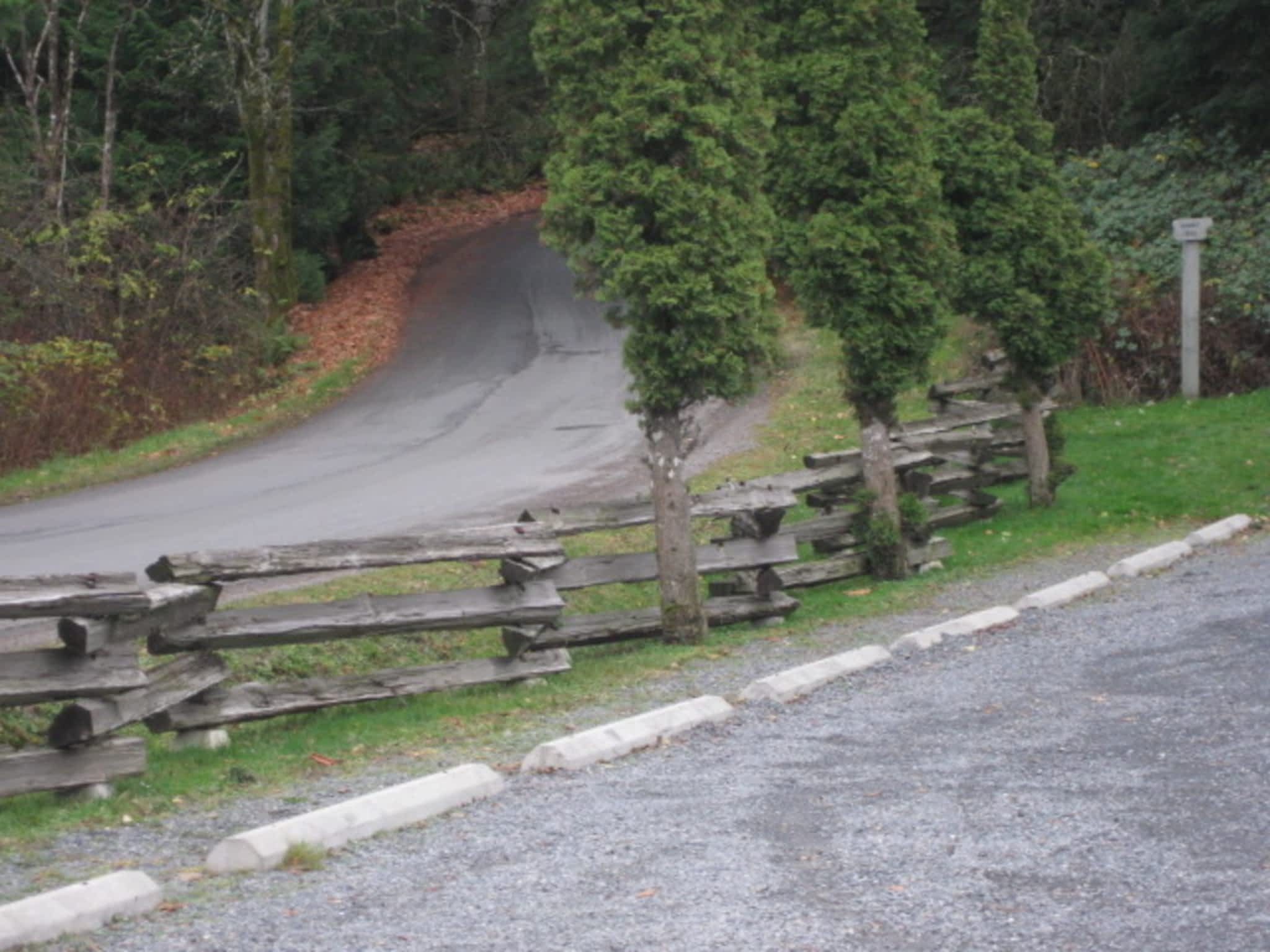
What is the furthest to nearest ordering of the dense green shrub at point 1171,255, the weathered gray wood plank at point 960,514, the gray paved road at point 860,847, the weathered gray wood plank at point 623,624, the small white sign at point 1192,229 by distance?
the dense green shrub at point 1171,255 → the small white sign at point 1192,229 → the weathered gray wood plank at point 960,514 → the weathered gray wood plank at point 623,624 → the gray paved road at point 860,847

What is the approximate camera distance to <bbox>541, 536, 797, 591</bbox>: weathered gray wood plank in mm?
11492

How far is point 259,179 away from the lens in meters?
28.6

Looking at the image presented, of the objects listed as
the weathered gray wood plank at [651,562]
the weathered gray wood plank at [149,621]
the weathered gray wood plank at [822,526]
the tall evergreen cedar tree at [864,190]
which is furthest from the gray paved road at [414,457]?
the weathered gray wood plank at [149,621]

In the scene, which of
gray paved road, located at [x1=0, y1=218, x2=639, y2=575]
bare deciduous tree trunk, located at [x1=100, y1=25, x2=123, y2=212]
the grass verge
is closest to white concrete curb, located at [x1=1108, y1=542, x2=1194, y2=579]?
gray paved road, located at [x1=0, y1=218, x2=639, y2=575]

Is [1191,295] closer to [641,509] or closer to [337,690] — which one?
[641,509]

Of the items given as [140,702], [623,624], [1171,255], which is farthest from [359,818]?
[1171,255]

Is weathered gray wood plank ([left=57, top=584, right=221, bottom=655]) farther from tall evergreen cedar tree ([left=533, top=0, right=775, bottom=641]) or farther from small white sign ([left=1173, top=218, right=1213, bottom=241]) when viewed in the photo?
small white sign ([left=1173, top=218, right=1213, bottom=241])

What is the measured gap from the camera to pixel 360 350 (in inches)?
1143

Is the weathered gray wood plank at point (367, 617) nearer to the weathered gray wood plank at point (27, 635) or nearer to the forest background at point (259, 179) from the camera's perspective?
the weathered gray wood plank at point (27, 635)

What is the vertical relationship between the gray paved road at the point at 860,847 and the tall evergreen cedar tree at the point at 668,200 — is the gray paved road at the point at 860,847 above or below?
below

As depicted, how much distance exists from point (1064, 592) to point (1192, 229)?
465 inches

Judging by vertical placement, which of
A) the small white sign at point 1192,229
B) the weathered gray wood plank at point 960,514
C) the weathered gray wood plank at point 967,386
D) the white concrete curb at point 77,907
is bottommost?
the weathered gray wood plank at point 960,514

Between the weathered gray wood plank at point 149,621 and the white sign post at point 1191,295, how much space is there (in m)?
17.4

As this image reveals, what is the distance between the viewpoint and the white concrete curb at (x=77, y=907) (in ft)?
17.3
